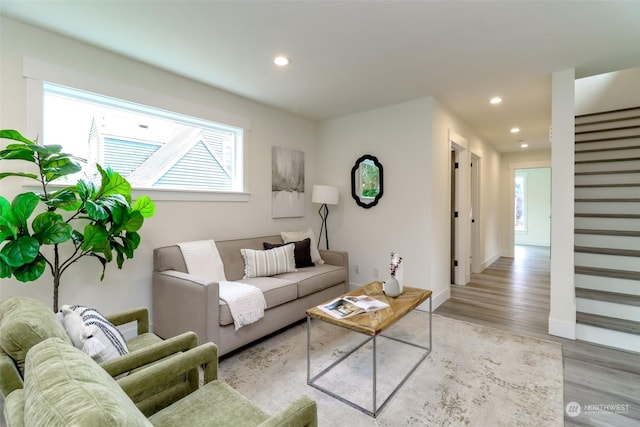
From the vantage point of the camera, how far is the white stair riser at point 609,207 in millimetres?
3363

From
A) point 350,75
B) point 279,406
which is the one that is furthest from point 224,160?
point 279,406

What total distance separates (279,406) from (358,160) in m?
3.08

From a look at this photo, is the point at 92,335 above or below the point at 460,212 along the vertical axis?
below

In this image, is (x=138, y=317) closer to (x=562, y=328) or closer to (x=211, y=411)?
(x=211, y=411)

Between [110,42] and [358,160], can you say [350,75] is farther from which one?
[110,42]

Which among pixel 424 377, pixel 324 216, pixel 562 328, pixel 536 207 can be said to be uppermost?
pixel 536 207

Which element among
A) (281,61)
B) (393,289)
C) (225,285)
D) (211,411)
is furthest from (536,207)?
(211,411)

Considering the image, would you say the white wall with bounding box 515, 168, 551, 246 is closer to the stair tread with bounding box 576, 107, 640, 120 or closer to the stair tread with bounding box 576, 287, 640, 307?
the stair tread with bounding box 576, 107, 640, 120

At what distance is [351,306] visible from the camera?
212cm

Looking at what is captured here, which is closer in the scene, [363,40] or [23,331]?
[23,331]

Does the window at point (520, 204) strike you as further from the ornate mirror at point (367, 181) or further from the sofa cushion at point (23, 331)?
the sofa cushion at point (23, 331)

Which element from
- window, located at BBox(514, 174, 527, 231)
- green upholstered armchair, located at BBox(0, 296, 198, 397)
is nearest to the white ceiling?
green upholstered armchair, located at BBox(0, 296, 198, 397)

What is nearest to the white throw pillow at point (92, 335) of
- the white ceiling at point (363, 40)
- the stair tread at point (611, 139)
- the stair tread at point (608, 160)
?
the white ceiling at point (363, 40)

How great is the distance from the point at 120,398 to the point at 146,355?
0.68 m
